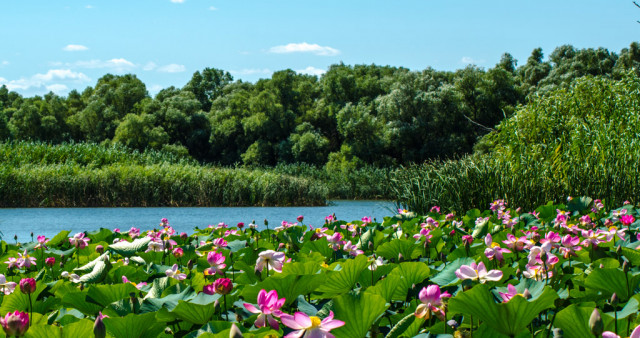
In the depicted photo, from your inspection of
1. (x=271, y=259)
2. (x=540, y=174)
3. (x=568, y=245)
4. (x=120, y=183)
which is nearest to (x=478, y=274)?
(x=271, y=259)

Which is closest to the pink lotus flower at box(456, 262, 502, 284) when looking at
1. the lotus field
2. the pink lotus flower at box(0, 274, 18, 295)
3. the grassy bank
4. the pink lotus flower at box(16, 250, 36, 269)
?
the lotus field

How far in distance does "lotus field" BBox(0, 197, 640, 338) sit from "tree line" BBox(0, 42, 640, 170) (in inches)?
1173

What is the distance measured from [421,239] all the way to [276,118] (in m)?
37.3

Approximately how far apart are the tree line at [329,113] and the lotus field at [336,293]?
29804 mm

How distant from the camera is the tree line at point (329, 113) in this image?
112ft

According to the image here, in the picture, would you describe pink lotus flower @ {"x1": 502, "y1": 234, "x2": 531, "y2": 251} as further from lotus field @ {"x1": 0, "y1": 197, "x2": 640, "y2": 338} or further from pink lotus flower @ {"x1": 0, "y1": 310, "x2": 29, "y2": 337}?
pink lotus flower @ {"x1": 0, "y1": 310, "x2": 29, "y2": 337}

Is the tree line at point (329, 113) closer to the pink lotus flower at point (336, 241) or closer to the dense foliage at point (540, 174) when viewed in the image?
the dense foliage at point (540, 174)

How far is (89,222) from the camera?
14.3 metres

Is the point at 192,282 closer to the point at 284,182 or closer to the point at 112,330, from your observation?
the point at 112,330

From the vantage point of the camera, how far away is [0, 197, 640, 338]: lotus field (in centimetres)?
124

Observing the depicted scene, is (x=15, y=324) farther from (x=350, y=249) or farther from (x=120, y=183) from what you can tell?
(x=120, y=183)

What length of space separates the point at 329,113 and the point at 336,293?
38.2 meters

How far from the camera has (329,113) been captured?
39.8 meters

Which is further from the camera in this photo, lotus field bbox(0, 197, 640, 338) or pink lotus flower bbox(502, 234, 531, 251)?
pink lotus flower bbox(502, 234, 531, 251)
